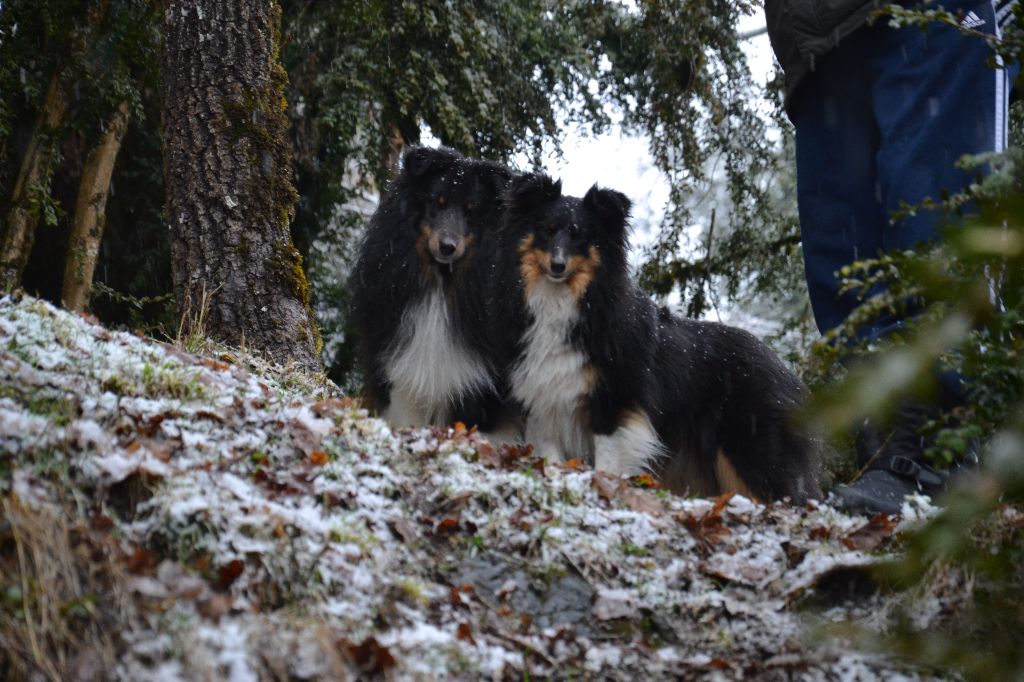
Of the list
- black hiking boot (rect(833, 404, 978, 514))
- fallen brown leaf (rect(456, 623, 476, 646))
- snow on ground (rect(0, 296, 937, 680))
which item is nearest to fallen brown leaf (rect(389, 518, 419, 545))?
snow on ground (rect(0, 296, 937, 680))

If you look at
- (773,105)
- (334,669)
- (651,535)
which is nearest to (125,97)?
(773,105)

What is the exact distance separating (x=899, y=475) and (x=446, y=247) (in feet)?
8.63

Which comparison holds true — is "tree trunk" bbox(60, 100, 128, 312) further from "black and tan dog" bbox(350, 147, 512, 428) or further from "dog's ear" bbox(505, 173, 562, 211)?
"dog's ear" bbox(505, 173, 562, 211)

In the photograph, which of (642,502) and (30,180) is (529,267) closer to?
(642,502)

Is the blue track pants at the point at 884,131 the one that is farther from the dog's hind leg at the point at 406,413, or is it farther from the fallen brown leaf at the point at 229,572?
the fallen brown leaf at the point at 229,572

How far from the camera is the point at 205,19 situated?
5301mm

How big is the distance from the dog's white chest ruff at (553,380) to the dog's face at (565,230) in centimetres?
9

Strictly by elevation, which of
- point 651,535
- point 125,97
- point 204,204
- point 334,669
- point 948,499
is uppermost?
point 125,97

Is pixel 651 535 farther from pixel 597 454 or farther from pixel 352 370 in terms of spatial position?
pixel 352 370

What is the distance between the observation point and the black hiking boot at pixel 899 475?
13.3 feet

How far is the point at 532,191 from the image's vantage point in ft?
17.6

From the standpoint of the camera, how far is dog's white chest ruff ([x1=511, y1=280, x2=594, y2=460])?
5.16 metres

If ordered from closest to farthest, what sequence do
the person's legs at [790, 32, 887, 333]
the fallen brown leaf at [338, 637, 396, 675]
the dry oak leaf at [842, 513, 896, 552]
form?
the fallen brown leaf at [338, 637, 396, 675] < the dry oak leaf at [842, 513, 896, 552] < the person's legs at [790, 32, 887, 333]

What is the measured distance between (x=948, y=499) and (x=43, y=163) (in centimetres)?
695
